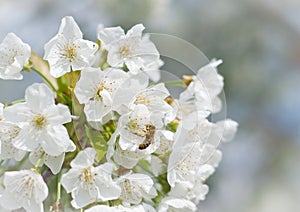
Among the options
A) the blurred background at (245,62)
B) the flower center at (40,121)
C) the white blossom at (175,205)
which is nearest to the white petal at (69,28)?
the flower center at (40,121)

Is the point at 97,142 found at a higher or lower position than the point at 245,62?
higher

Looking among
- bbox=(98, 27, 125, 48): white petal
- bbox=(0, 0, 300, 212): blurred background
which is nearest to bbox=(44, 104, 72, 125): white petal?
bbox=(98, 27, 125, 48): white petal

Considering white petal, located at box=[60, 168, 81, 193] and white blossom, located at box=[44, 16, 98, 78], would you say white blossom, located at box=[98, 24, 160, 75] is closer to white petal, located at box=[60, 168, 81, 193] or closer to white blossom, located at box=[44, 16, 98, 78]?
white blossom, located at box=[44, 16, 98, 78]

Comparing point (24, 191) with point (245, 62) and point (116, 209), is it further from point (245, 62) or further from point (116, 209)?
point (245, 62)

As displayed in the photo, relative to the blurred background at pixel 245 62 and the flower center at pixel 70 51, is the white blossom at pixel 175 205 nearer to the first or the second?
the flower center at pixel 70 51

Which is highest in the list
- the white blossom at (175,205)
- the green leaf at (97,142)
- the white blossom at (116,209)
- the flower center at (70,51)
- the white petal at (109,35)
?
the white petal at (109,35)

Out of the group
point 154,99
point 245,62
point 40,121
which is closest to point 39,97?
point 40,121
